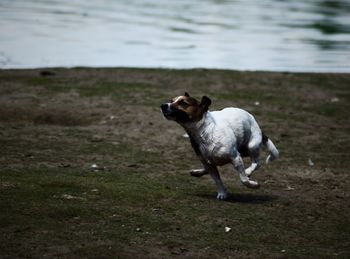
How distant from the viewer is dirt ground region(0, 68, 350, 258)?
7.41m

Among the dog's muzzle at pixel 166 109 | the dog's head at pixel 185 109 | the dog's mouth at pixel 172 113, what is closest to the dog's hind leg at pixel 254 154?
the dog's head at pixel 185 109

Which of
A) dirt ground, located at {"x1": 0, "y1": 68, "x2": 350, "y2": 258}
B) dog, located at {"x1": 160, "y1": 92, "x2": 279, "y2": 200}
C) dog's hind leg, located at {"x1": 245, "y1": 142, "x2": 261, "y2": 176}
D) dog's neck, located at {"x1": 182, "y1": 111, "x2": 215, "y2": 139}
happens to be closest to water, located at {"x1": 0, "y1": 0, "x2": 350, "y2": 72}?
dirt ground, located at {"x1": 0, "y1": 68, "x2": 350, "y2": 258}

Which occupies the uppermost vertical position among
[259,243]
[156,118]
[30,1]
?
[259,243]

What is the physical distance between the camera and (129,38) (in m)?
20.9

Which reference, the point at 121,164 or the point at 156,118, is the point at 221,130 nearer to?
the point at 121,164

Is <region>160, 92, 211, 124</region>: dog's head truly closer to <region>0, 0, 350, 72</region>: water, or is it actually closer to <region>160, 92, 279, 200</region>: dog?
<region>160, 92, 279, 200</region>: dog

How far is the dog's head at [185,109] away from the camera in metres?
8.51

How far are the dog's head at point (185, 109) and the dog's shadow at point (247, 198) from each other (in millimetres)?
885

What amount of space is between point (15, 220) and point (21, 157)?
281 cm

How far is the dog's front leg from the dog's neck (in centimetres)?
38

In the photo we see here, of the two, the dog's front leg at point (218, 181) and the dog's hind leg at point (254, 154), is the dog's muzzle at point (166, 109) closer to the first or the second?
the dog's front leg at point (218, 181)

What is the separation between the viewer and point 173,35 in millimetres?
21281

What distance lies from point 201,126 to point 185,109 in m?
0.23

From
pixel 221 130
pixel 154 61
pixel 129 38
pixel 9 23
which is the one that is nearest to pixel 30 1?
pixel 9 23
